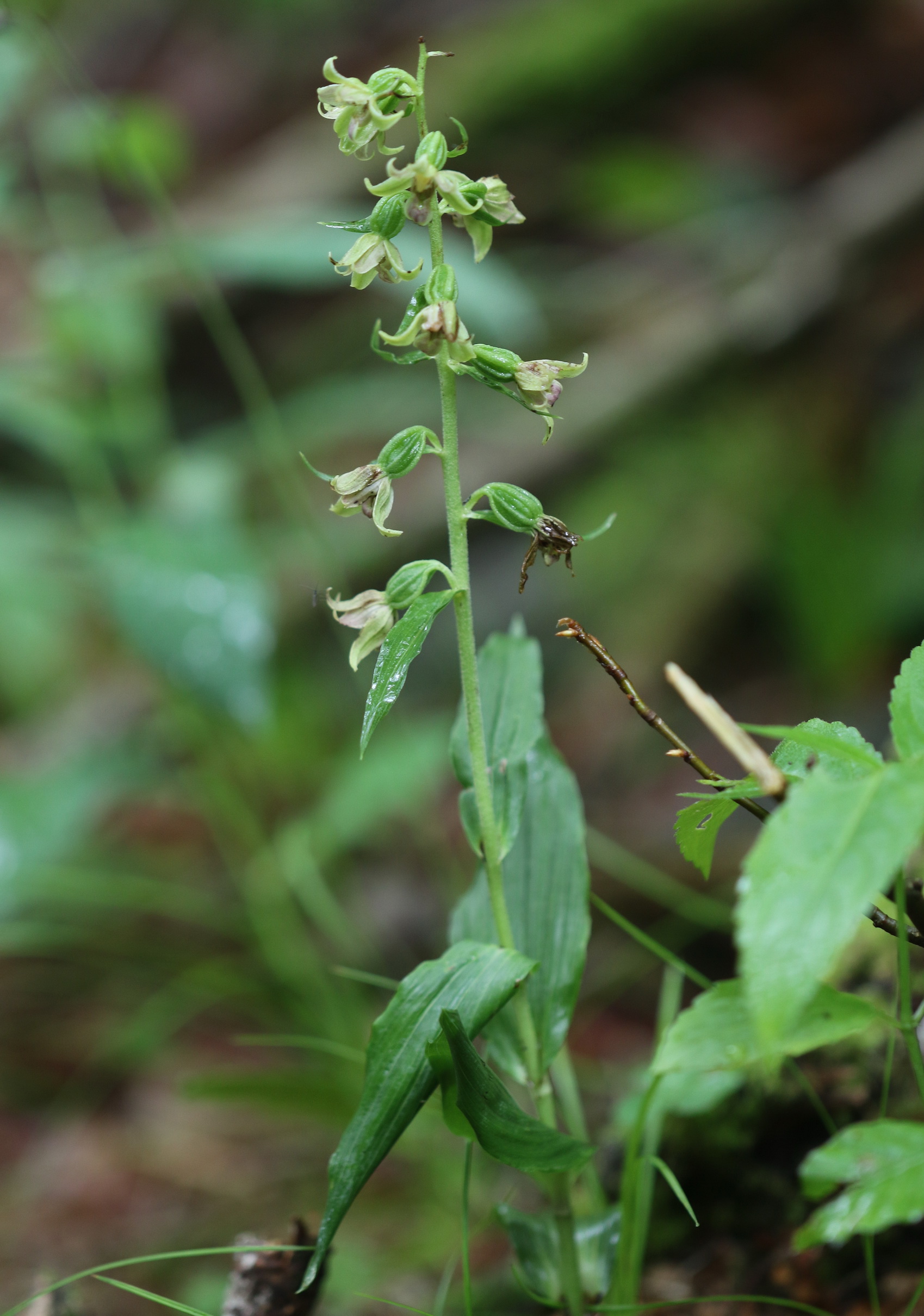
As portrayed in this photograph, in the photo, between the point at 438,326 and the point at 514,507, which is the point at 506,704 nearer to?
the point at 514,507

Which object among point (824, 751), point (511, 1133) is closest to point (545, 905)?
point (511, 1133)

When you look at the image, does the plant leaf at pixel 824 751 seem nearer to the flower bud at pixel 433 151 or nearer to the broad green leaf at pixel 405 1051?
the broad green leaf at pixel 405 1051

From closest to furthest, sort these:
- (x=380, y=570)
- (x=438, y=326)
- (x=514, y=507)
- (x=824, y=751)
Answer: (x=824, y=751), (x=438, y=326), (x=514, y=507), (x=380, y=570)

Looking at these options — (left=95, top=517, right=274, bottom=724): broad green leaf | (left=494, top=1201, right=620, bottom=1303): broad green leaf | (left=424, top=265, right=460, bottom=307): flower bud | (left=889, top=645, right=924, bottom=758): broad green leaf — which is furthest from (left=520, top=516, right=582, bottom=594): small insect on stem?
(left=95, top=517, right=274, bottom=724): broad green leaf

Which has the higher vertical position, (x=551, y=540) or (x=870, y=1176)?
(x=551, y=540)

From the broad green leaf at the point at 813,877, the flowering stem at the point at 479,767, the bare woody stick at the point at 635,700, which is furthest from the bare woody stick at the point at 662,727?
the broad green leaf at the point at 813,877

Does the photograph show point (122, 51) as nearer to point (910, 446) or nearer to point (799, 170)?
point (799, 170)

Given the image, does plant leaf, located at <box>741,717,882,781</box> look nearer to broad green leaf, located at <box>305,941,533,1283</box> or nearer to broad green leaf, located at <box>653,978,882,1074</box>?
broad green leaf, located at <box>653,978,882,1074</box>

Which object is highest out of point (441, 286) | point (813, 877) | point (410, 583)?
point (441, 286)
